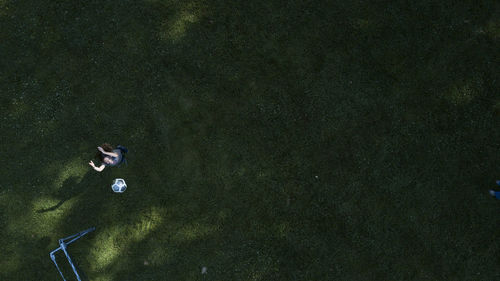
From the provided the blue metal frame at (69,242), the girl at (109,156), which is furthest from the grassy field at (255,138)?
the girl at (109,156)

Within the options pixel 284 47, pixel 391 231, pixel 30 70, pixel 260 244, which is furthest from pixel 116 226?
pixel 391 231

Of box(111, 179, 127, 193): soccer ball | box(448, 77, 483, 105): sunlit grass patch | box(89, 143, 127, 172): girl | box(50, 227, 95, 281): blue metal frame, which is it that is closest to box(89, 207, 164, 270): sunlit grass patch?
box(50, 227, 95, 281): blue metal frame

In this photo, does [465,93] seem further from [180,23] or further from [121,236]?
[121,236]

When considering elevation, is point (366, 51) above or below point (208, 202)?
above

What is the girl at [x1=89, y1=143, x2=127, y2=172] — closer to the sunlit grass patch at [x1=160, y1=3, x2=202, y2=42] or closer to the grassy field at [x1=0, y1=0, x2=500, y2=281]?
the grassy field at [x1=0, y1=0, x2=500, y2=281]

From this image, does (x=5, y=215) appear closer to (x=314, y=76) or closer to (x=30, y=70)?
(x=30, y=70)

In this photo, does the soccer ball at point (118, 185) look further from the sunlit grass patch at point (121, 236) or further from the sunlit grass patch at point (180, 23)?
the sunlit grass patch at point (180, 23)

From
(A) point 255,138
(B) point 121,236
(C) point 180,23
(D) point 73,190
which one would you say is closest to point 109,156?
(D) point 73,190

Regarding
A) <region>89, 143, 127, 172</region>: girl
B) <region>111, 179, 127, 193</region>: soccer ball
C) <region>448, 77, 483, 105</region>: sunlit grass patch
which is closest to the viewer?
<region>89, 143, 127, 172</region>: girl
